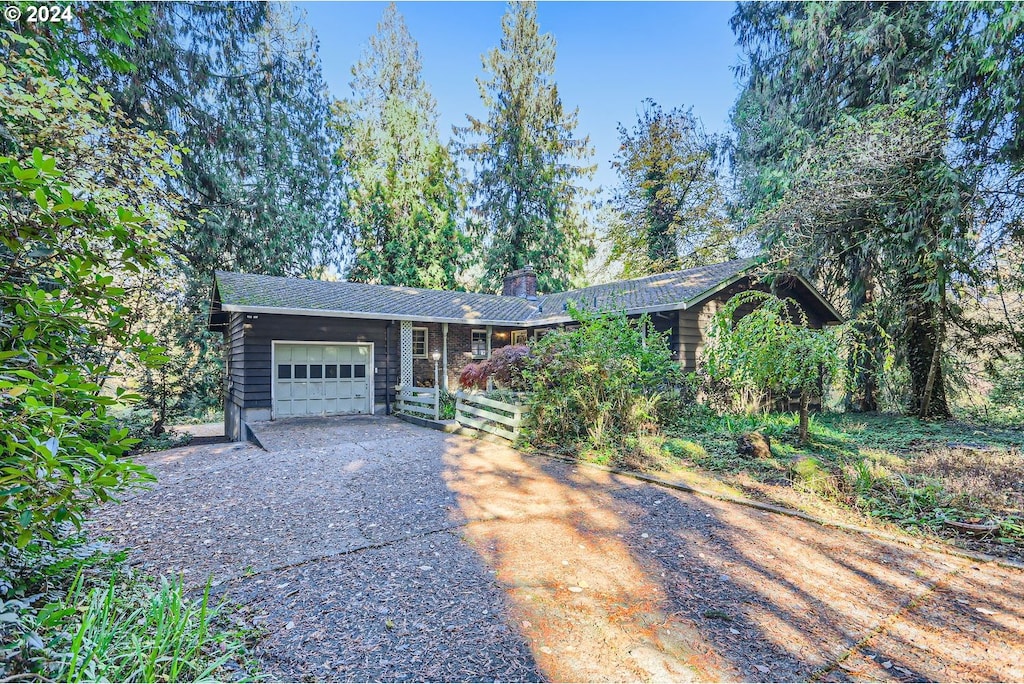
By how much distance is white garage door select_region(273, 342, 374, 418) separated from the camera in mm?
10891

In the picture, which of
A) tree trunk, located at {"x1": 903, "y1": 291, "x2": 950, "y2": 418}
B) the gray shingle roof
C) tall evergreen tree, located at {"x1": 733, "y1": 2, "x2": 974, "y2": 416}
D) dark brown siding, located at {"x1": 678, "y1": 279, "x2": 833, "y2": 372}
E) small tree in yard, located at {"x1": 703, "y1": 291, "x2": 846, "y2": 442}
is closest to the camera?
small tree in yard, located at {"x1": 703, "y1": 291, "x2": 846, "y2": 442}

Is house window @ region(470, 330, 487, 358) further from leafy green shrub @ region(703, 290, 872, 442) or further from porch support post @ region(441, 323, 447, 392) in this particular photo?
leafy green shrub @ region(703, 290, 872, 442)

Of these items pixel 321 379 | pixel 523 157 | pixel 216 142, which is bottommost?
pixel 321 379

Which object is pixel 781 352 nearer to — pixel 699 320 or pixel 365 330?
pixel 699 320

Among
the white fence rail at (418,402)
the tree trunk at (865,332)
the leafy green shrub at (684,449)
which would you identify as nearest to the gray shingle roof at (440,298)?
the white fence rail at (418,402)

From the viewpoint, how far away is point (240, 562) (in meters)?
3.43

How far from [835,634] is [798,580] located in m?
0.65

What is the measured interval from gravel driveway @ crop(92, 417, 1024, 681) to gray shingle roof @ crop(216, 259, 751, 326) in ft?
18.2

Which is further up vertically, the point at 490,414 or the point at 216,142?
the point at 216,142

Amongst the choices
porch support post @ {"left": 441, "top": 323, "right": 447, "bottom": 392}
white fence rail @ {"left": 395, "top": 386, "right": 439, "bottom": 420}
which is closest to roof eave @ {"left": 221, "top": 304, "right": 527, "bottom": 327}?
porch support post @ {"left": 441, "top": 323, "right": 447, "bottom": 392}

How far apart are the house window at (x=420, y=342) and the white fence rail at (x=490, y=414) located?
3.85 metres

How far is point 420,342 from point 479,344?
1895 mm

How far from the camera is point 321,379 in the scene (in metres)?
11.4

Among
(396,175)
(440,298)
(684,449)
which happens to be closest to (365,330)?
(440,298)
